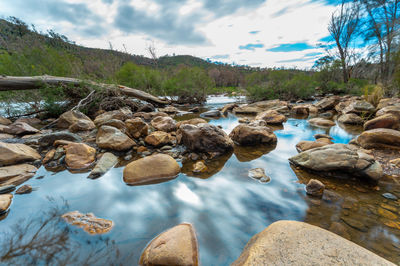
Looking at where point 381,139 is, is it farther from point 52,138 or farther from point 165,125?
point 52,138

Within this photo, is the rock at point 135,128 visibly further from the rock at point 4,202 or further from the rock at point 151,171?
the rock at point 4,202

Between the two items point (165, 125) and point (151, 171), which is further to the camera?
point (165, 125)

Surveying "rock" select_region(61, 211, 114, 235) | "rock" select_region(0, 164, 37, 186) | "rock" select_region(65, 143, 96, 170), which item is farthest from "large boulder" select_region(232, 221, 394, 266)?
"rock" select_region(0, 164, 37, 186)

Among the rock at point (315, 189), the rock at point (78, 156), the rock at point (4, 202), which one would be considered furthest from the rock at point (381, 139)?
the rock at point (4, 202)

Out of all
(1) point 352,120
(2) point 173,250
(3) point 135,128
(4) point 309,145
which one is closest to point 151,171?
(2) point 173,250

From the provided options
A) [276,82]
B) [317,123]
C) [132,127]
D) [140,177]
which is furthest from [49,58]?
[276,82]

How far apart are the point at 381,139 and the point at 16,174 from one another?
7.03 meters

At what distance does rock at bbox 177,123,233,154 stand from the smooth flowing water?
0.75 m

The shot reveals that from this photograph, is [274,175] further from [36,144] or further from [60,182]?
[36,144]

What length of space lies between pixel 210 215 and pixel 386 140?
4328mm

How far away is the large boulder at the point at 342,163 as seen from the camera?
2.52 meters

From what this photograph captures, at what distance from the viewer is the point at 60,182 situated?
2.62 meters

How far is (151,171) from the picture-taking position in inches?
107

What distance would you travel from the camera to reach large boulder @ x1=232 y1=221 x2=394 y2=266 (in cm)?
106
